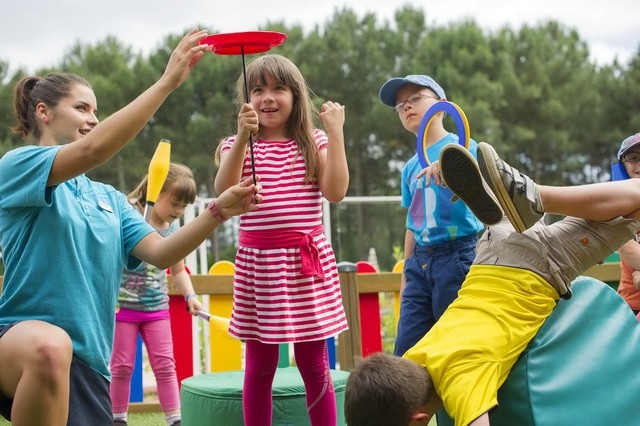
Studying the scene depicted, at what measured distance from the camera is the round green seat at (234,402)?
3318mm

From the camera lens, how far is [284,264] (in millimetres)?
2979

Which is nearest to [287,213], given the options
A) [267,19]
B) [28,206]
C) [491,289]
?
[491,289]

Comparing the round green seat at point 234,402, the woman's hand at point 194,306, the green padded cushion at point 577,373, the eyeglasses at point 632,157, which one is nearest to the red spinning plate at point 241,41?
the green padded cushion at point 577,373

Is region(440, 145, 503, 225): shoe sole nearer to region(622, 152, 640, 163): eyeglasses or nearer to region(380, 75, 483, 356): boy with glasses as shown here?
region(380, 75, 483, 356): boy with glasses

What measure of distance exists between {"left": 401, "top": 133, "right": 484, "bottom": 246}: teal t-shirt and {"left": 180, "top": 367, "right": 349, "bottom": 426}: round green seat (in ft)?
2.41

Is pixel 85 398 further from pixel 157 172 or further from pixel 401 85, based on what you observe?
pixel 401 85

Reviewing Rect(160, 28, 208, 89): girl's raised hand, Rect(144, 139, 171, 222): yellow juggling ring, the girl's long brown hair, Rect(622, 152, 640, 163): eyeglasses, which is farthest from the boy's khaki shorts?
Rect(144, 139, 171, 222): yellow juggling ring

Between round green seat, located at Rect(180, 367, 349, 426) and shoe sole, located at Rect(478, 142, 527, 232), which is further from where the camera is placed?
round green seat, located at Rect(180, 367, 349, 426)

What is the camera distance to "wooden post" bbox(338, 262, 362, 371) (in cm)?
464

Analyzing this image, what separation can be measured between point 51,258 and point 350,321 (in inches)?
102

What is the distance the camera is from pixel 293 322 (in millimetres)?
2941

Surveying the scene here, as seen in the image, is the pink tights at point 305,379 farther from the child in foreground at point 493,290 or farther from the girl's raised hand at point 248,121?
the girl's raised hand at point 248,121

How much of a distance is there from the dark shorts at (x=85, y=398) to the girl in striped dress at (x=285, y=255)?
71 centimetres

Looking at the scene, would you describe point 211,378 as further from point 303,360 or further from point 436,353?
point 436,353
